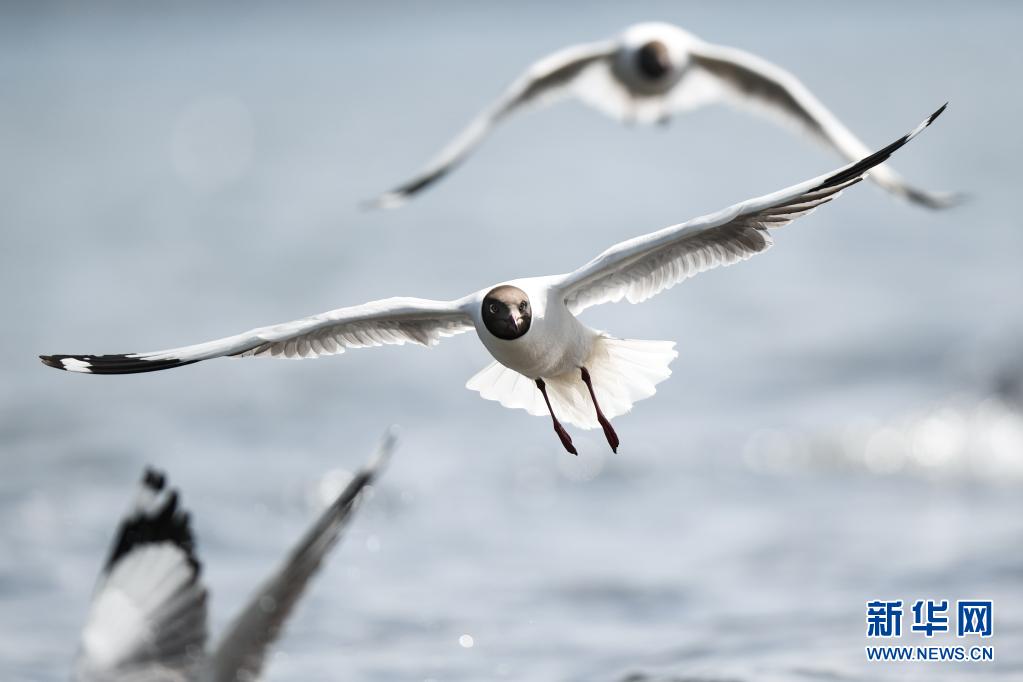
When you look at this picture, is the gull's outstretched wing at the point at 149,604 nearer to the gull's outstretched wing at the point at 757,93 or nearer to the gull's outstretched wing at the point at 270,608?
the gull's outstretched wing at the point at 270,608

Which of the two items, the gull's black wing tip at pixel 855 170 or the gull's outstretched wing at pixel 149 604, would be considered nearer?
the gull's black wing tip at pixel 855 170

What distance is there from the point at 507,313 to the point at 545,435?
239 inches

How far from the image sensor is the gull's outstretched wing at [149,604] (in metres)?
5.27

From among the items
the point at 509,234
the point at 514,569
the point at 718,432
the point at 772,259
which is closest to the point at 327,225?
the point at 509,234

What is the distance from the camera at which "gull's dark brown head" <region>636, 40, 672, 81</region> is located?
895 cm

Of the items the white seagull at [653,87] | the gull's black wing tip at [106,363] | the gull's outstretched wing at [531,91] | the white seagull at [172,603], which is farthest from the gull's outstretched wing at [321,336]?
the gull's outstretched wing at [531,91]

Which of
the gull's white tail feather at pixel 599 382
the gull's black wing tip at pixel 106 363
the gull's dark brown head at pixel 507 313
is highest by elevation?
the gull's white tail feather at pixel 599 382

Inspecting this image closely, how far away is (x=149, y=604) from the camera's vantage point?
212 inches

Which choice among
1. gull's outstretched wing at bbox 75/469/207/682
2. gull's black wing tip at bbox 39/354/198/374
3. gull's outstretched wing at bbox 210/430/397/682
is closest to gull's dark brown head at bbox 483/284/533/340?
gull's outstretched wing at bbox 210/430/397/682

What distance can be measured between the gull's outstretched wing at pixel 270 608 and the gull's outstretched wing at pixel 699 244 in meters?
1.18

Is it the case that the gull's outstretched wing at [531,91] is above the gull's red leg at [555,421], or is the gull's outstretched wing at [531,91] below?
above

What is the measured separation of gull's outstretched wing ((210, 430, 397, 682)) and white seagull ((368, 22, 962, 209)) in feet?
12.2

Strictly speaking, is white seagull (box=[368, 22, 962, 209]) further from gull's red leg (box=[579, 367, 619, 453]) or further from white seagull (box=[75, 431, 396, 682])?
white seagull (box=[75, 431, 396, 682])

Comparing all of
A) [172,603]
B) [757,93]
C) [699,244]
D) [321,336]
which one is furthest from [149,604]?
[757,93]
